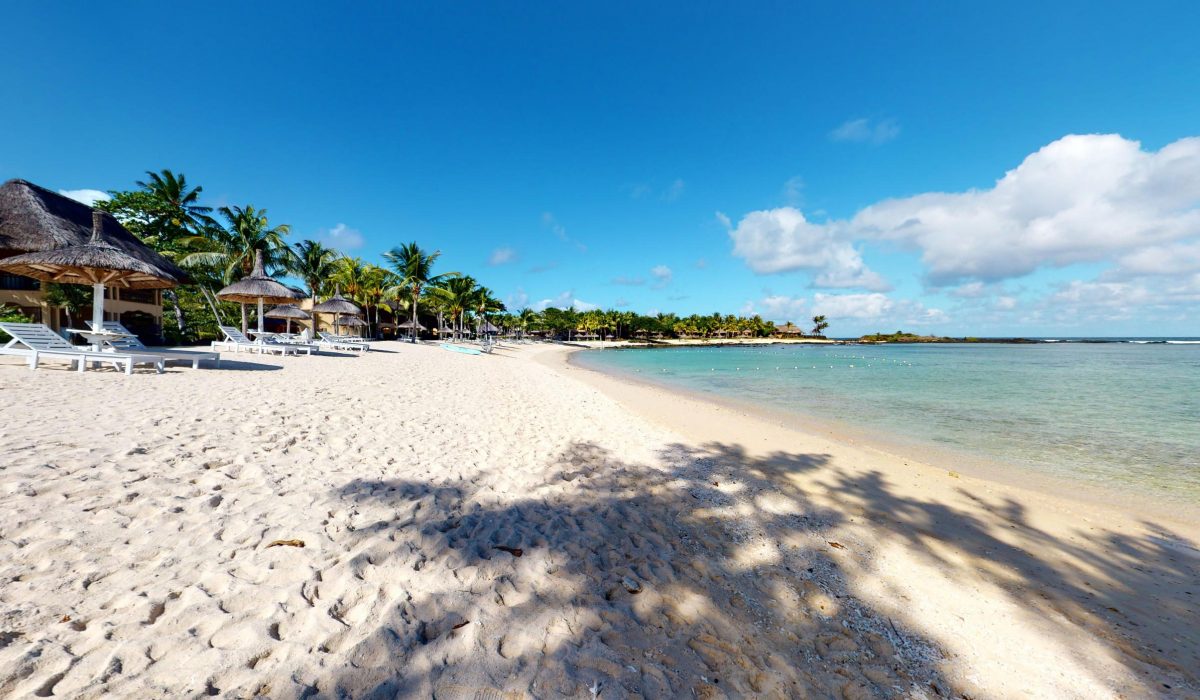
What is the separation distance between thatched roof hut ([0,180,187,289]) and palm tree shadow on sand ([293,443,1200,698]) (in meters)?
10.5

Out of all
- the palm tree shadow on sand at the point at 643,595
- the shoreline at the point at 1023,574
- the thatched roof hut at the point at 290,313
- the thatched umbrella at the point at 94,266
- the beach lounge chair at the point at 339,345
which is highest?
the thatched umbrella at the point at 94,266

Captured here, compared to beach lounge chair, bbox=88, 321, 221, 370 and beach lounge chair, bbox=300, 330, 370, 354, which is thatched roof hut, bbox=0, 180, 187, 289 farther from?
beach lounge chair, bbox=300, 330, 370, 354

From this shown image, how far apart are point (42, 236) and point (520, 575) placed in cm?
2354

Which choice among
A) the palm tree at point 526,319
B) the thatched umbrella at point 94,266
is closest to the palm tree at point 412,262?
the thatched umbrella at point 94,266

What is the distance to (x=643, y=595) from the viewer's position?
2.69 metres

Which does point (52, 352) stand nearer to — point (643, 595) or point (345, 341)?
point (643, 595)

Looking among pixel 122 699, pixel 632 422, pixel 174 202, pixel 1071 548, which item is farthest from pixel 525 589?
pixel 174 202

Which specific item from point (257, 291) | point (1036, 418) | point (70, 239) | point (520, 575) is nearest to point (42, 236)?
point (70, 239)

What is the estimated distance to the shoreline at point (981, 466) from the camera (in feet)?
18.0

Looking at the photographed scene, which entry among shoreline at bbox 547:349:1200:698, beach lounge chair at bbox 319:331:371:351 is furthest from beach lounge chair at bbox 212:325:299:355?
shoreline at bbox 547:349:1200:698

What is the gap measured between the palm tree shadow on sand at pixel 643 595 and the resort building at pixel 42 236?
70.4ft

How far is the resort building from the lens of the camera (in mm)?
15047

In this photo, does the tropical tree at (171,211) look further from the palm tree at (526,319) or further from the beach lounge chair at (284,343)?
the palm tree at (526,319)

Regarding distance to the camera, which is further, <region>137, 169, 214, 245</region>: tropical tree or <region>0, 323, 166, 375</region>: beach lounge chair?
<region>137, 169, 214, 245</region>: tropical tree
